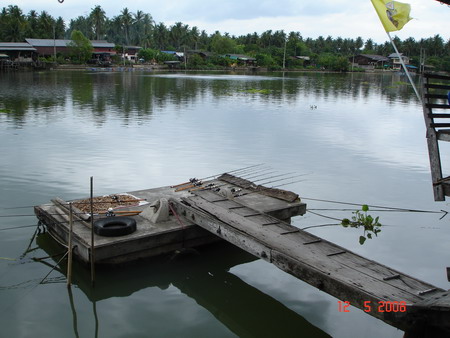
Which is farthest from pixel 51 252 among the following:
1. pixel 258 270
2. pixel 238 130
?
pixel 238 130

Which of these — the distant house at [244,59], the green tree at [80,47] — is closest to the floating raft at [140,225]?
the green tree at [80,47]

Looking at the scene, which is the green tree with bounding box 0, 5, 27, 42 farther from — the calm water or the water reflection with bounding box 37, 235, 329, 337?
the water reflection with bounding box 37, 235, 329, 337

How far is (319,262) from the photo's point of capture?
6.87 meters

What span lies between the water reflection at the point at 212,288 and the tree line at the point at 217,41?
349 feet

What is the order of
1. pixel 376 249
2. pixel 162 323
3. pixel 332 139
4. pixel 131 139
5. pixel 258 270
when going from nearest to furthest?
pixel 162 323 → pixel 258 270 → pixel 376 249 → pixel 131 139 → pixel 332 139

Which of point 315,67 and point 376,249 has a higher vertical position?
point 315,67

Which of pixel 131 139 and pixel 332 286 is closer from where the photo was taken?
pixel 332 286

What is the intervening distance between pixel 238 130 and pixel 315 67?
4939 inches

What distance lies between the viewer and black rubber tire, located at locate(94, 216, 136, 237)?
8.66 metres

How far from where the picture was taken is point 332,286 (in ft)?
20.6

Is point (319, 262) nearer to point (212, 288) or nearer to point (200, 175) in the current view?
point (212, 288)

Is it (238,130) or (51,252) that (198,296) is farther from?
(238,130)

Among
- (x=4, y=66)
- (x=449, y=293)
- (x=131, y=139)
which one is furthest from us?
(x=4, y=66)
